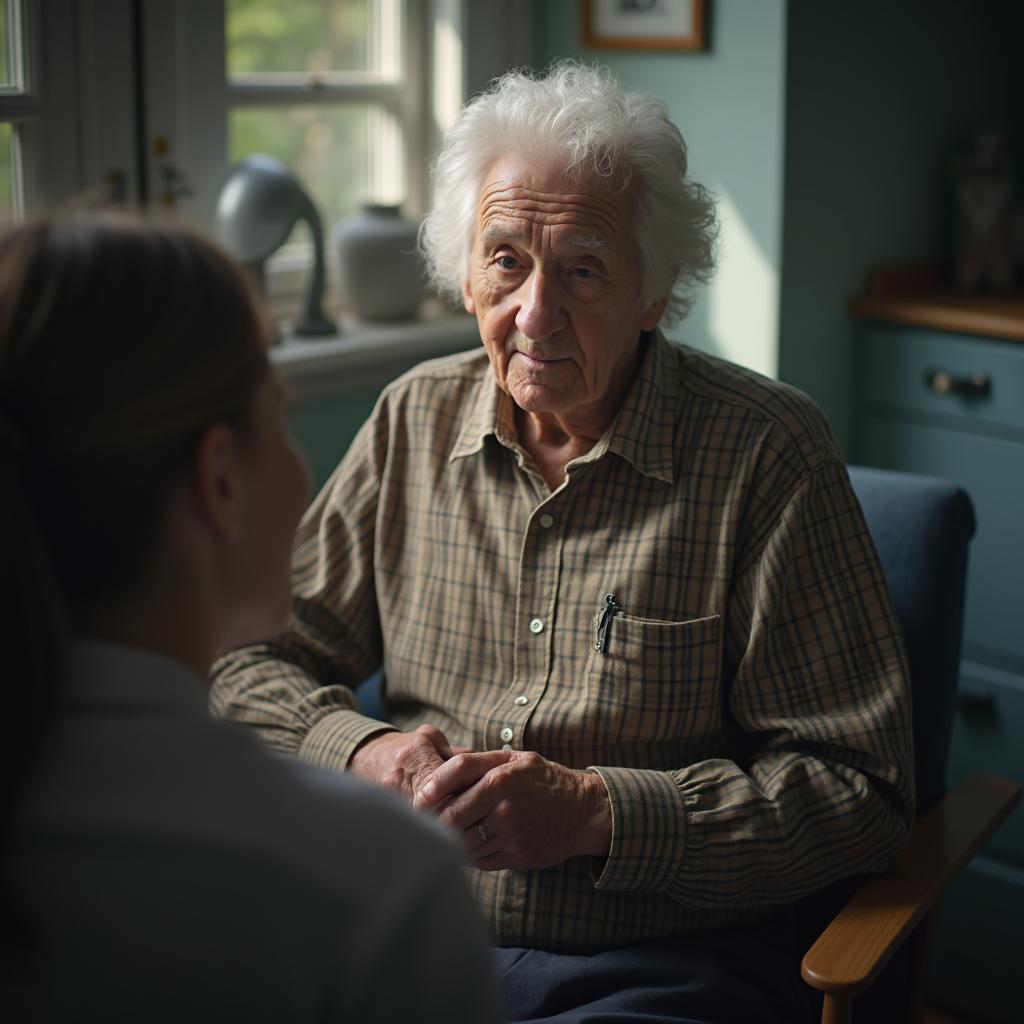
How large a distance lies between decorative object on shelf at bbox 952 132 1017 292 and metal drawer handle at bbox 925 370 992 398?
0.33 m

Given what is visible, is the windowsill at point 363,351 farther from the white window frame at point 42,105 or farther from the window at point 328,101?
the white window frame at point 42,105

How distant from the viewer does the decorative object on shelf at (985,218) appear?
2664mm

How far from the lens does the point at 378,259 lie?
2480 mm

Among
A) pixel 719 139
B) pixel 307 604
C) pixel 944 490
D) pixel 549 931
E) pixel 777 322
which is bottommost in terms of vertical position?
pixel 549 931

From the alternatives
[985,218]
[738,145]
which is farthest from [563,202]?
[985,218]

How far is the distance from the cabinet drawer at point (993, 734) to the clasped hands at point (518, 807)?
123 centimetres

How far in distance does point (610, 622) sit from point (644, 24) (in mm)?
1554

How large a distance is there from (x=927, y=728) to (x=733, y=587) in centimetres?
33

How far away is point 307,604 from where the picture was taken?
5.41 ft

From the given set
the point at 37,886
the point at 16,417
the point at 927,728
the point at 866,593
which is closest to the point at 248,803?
the point at 37,886

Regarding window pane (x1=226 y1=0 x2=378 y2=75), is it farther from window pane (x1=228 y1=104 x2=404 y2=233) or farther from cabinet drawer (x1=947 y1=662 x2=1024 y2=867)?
cabinet drawer (x1=947 y1=662 x2=1024 y2=867)

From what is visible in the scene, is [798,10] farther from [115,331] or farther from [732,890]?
[115,331]

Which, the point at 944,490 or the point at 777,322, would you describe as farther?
the point at 777,322

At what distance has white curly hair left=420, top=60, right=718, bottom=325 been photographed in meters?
1.47
